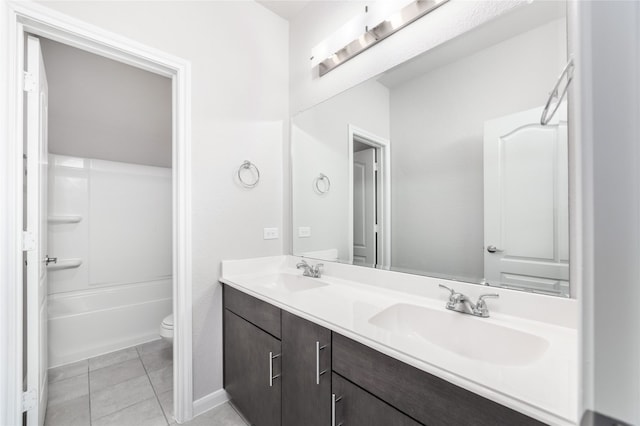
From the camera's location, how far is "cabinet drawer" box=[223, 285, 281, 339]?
4.29ft

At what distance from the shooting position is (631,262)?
25 centimetres

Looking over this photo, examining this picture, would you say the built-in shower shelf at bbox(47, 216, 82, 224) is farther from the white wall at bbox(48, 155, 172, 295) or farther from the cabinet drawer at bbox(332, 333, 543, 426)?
the cabinet drawer at bbox(332, 333, 543, 426)

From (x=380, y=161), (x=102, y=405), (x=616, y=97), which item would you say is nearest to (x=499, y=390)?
(x=616, y=97)

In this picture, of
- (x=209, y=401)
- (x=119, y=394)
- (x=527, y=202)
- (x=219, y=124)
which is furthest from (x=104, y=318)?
(x=527, y=202)

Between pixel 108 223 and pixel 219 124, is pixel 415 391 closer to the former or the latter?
pixel 219 124

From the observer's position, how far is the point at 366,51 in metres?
1.60

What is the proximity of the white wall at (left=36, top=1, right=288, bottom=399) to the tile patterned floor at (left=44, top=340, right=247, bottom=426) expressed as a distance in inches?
9.8

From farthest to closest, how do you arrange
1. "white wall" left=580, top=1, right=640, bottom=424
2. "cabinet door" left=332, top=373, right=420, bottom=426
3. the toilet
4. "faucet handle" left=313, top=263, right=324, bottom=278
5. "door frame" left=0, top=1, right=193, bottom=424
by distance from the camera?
the toilet < "faucet handle" left=313, top=263, right=324, bottom=278 < "door frame" left=0, top=1, right=193, bottom=424 < "cabinet door" left=332, top=373, right=420, bottom=426 < "white wall" left=580, top=1, right=640, bottom=424

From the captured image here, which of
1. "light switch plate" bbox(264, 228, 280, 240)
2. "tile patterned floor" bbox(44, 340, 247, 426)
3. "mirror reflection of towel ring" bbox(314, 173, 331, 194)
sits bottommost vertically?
"tile patterned floor" bbox(44, 340, 247, 426)

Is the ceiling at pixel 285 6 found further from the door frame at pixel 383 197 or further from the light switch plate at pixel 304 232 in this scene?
the light switch plate at pixel 304 232

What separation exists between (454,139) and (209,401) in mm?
2032

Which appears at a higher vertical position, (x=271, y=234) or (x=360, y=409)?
(x=271, y=234)

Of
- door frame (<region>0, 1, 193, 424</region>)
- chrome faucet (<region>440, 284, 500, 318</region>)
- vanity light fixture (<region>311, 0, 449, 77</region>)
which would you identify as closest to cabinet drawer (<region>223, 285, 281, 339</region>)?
door frame (<region>0, 1, 193, 424</region>)

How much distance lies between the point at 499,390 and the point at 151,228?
2975mm
